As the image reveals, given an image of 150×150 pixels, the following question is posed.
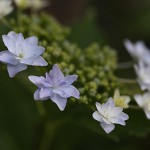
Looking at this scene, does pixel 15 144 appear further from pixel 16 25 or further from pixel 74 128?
pixel 16 25

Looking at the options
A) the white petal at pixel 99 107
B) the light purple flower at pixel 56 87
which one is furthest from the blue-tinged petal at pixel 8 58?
the white petal at pixel 99 107

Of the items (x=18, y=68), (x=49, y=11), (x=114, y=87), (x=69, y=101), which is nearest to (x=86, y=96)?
(x=69, y=101)

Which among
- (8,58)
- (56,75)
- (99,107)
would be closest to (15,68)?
(8,58)

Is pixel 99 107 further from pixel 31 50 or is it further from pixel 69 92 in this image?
pixel 31 50

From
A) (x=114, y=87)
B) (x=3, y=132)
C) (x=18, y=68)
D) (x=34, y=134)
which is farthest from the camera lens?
(x=34, y=134)

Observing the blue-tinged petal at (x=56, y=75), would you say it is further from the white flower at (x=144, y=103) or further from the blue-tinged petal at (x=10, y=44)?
the white flower at (x=144, y=103)

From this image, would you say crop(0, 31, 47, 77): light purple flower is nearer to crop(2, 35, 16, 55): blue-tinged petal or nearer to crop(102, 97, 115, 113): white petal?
crop(2, 35, 16, 55): blue-tinged petal
